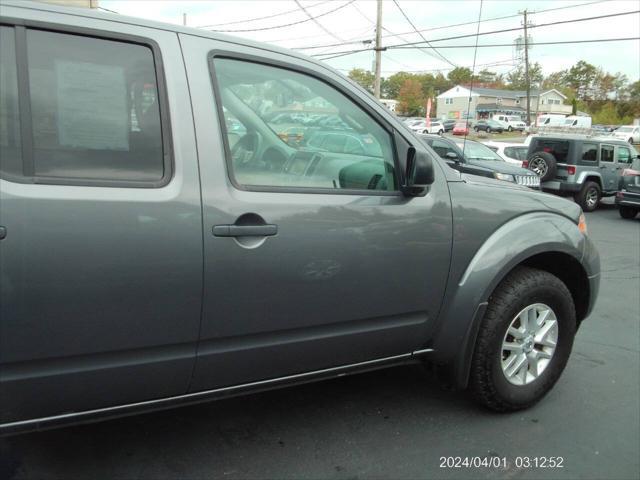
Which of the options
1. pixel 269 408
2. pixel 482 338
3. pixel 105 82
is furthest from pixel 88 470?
pixel 482 338

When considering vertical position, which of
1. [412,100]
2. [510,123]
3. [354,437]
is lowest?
[354,437]

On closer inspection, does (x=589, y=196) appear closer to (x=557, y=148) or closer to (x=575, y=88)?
(x=557, y=148)

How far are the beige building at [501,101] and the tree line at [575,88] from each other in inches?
56.0

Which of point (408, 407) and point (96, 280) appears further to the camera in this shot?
point (408, 407)

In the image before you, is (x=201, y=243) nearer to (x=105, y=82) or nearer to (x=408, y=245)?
(x=105, y=82)

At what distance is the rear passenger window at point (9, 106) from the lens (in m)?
1.85

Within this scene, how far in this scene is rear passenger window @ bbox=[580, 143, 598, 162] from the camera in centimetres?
1449

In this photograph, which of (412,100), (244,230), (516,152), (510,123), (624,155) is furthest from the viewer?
(412,100)

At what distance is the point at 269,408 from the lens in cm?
317

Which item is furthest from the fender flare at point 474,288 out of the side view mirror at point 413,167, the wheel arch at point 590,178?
the wheel arch at point 590,178

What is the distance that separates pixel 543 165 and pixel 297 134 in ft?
43.5

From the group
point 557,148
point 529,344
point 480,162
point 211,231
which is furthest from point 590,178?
point 211,231

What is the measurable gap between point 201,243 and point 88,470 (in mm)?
1263

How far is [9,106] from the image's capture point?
73.4 inches
